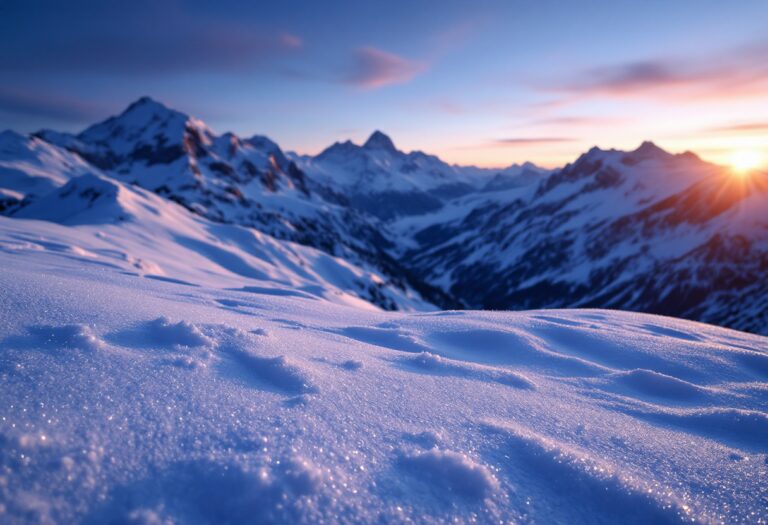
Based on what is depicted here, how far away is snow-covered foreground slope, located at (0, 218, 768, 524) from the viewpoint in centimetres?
314

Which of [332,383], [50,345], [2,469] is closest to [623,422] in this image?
[332,383]

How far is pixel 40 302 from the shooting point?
247 inches

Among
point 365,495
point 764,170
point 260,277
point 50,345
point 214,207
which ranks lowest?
point 260,277

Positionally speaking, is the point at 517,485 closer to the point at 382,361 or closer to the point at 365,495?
the point at 365,495

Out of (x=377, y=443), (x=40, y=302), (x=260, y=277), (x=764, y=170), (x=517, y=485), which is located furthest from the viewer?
(x=764, y=170)

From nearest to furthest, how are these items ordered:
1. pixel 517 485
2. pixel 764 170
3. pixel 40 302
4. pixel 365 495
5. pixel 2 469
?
pixel 2 469
pixel 365 495
pixel 517 485
pixel 40 302
pixel 764 170

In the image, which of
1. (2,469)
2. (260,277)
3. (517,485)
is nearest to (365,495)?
(517,485)

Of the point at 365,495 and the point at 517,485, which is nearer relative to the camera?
the point at 365,495

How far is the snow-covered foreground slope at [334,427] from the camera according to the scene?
3.14 m

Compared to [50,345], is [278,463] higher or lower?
lower

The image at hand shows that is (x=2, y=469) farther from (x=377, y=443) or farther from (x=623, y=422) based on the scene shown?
(x=623, y=422)

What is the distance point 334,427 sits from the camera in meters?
4.27

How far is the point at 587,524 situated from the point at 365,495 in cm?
198

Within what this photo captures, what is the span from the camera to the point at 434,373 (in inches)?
256
